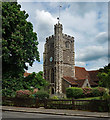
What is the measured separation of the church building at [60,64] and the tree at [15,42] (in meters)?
17.9

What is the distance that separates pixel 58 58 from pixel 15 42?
2179 centimetres

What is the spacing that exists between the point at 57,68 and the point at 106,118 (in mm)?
29349

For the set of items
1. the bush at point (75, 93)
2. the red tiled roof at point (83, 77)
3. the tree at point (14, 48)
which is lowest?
the bush at point (75, 93)

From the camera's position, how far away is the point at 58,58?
131 ft

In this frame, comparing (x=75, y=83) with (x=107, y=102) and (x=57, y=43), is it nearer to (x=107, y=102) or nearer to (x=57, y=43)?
(x=57, y=43)

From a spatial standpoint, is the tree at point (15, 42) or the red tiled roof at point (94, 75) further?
the red tiled roof at point (94, 75)

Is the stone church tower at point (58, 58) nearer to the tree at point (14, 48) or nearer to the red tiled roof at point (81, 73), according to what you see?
the red tiled roof at point (81, 73)

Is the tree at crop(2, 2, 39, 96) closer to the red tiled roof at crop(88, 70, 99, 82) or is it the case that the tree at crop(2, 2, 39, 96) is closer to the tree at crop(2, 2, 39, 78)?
the tree at crop(2, 2, 39, 78)

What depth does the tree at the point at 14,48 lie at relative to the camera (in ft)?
61.4

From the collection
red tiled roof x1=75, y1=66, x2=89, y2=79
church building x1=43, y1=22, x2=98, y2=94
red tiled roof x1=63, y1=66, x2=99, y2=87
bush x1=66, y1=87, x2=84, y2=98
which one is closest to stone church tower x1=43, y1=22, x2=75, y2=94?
church building x1=43, y1=22, x2=98, y2=94

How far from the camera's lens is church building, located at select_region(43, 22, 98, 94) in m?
38.4

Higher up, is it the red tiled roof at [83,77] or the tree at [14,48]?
the tree at [14,48]

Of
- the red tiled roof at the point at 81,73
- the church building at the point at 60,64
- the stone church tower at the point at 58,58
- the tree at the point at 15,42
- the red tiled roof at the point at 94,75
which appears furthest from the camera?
the red tiled roof at the point at 94,75

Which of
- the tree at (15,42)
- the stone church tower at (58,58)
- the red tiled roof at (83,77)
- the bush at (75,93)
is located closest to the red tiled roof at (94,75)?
the red tiled roof at (83,77)
